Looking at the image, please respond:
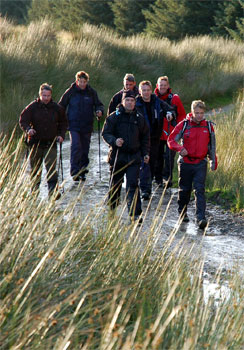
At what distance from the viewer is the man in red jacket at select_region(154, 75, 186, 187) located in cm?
989

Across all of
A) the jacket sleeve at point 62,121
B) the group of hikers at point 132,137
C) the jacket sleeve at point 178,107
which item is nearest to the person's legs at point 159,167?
the group of hikers at point 132,137

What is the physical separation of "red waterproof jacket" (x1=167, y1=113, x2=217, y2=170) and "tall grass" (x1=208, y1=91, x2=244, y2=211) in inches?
51.9

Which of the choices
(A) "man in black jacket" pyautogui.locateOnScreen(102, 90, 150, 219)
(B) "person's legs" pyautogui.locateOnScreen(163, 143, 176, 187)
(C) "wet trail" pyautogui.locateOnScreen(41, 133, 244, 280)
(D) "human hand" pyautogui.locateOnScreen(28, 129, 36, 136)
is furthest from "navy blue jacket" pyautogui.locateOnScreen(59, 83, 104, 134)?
(A) "man in black jacket" pyautogui.locateOnScreen(102, 90, 150, 219)

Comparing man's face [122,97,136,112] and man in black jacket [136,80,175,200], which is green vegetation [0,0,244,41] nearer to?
man in black jacket [136,80,175,200]

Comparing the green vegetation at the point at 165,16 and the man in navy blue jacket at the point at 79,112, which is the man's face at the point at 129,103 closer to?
the man in navy blue jacket at the point at 79,112

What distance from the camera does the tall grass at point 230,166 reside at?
9.42 metres

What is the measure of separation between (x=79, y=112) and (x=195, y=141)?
9.79ft

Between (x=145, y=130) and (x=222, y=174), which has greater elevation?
(x=145, y=130)

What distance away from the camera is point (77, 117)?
10367 millimetres

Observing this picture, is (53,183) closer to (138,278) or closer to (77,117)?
(77,117)

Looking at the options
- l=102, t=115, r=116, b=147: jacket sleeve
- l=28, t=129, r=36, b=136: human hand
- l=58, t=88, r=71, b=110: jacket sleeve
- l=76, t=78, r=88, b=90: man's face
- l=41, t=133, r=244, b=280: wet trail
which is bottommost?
l=41, t=133, r=244, b=280: wet trail

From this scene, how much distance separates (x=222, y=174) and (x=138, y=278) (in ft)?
18.3

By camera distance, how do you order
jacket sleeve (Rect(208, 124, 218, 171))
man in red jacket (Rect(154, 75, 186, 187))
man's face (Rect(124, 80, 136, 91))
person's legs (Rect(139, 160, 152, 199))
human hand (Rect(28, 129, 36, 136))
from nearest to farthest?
jacket sleeve (Rect(208, 124, 218, 171)) < human hand (Rect(28, 129, 36, 136)) < person's legs (Rect(139, 160, 152, 199)) < man's face (Rect(124, 80, 136, 91)) < man in red jacket (Rect(154, 75, 186, 187))

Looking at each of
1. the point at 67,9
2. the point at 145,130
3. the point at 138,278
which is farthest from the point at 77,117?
the point at 67,9
